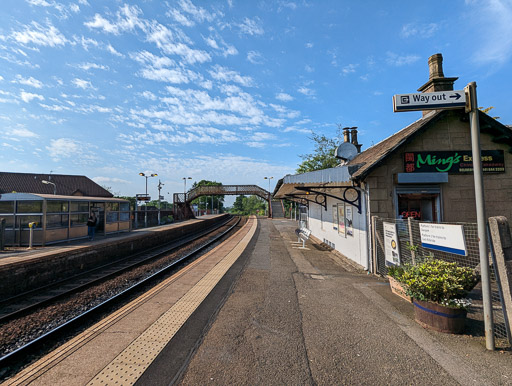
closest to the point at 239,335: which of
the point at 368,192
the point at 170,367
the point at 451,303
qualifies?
the point at 170,367

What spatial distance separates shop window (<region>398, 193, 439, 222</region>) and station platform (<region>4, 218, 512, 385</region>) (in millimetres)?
3187

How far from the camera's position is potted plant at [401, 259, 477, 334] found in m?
3.95

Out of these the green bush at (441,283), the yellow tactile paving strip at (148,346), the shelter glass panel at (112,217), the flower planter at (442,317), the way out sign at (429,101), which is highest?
the way out sign at (429,101)

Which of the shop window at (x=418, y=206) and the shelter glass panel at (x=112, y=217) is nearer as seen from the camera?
the shop window at (x=418, y=206)

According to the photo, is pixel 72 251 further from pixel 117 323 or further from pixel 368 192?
pixel 368 192

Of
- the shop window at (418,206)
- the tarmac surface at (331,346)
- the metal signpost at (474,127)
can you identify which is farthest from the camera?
the shop window at (418,206)

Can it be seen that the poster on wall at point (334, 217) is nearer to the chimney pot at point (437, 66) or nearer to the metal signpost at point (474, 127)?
the chimney pot at point (437, 66)

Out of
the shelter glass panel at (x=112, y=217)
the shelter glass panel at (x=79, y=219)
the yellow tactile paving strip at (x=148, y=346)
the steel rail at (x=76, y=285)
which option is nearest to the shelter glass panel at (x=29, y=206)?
the shelter glass panel at (x=79, y=219)

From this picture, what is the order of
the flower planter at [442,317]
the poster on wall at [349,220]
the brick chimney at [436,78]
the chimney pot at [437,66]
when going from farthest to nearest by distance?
the poster on wall at [349,220]
the chimney pot at [437,66]
the brick chimney at [436,78]
the flower planter at [442,317]

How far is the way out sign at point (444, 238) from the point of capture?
442 centimetres

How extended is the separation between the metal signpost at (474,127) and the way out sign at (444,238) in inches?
31.8

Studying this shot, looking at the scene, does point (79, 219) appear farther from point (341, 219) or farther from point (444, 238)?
point (444, 238)

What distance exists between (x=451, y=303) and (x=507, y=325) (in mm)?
665

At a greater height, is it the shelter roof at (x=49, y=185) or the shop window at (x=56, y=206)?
the shelter roof at (x=49, y=185)
